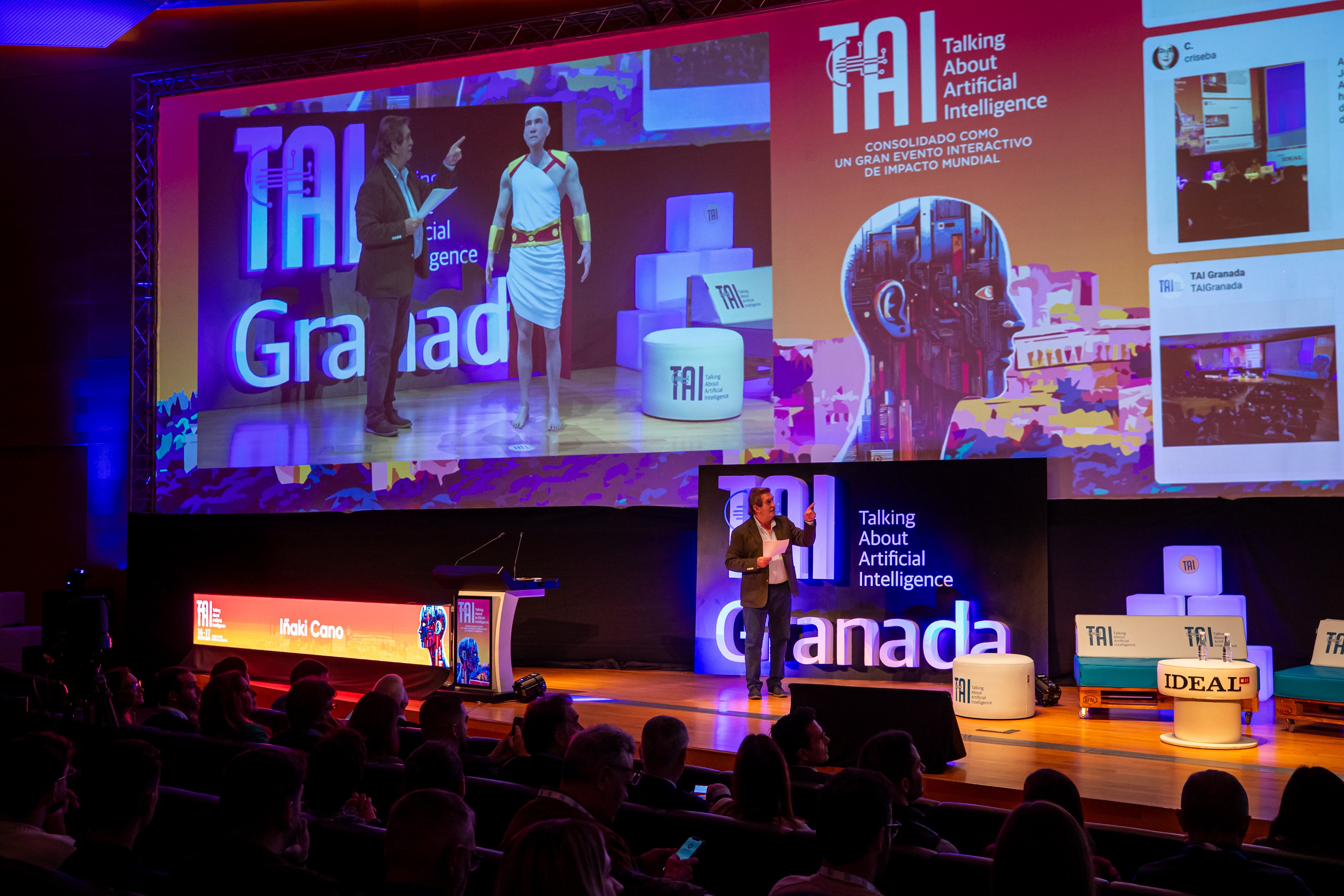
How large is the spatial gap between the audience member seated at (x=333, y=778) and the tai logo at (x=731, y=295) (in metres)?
5.74

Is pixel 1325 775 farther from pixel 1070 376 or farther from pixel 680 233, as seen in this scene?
pixel 680 233

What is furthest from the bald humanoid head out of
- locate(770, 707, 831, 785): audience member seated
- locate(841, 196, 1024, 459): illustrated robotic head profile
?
locate(770, 707, 831, 785): audience member seated

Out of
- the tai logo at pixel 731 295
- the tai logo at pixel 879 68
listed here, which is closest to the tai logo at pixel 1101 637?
the tai logo at pixel 731 295

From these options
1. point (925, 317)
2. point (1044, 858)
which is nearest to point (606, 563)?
point (925, 317)

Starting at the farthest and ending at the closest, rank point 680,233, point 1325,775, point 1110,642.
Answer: point 680,233
point 1110,642
point 1325,775

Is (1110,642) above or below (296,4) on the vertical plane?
below

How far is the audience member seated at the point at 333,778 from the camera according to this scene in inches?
114

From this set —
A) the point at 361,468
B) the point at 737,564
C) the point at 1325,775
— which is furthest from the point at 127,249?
the point at 1325,775

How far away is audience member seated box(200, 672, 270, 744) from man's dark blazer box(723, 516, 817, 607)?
3549mm

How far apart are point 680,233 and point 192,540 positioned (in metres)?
5.66

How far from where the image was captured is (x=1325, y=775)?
2.77 m

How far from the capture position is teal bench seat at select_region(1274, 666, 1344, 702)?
587 centimetres

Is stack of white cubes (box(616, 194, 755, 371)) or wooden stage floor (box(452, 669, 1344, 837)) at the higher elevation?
stack of white cubes (box(616, 194, 755, 371))

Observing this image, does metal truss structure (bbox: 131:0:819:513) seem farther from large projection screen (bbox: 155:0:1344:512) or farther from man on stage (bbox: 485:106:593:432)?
man on stage (bbox: 485:106:593:432)
